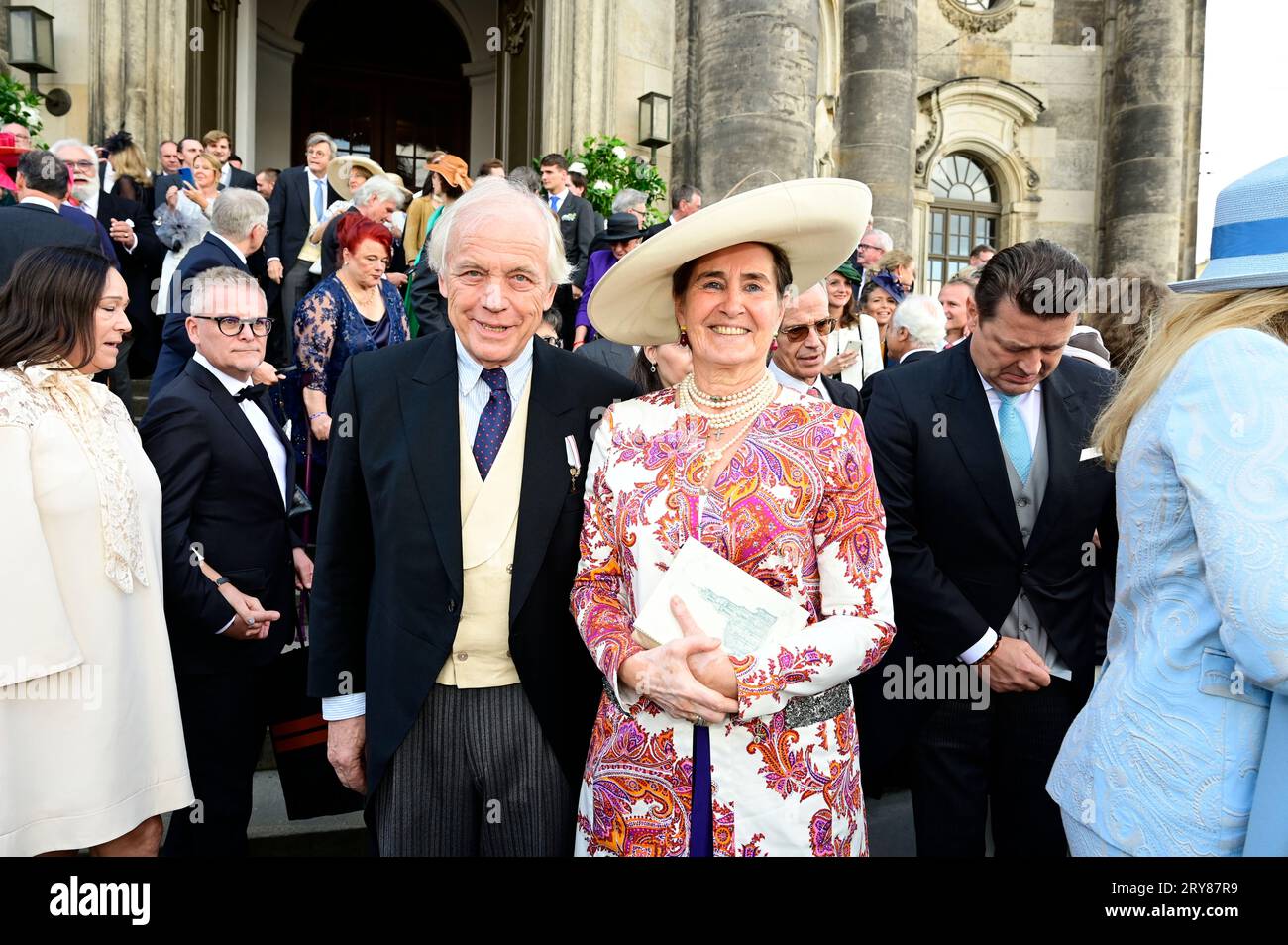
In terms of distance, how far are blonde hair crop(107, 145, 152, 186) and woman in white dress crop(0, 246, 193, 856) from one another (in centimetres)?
605

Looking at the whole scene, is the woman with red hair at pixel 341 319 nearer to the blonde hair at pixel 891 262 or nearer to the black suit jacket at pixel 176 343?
the black suit jacket at pixel 176 343

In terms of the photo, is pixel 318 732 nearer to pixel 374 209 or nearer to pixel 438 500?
pixel 438 500

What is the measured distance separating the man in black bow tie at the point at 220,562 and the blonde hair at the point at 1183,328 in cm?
251

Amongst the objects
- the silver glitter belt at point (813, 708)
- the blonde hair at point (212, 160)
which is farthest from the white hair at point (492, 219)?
the blonde hair at point (212, 160)

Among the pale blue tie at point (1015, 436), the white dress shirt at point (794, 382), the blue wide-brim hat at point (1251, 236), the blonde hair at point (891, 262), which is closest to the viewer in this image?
the blue wide-brim hat at point (1251, 236)

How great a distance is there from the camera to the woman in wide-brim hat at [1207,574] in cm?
148

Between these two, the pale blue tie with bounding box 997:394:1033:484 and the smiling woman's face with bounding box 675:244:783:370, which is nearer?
the smiling woman's face with bounding box 675:244:783:370

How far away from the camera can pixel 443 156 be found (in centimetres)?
707

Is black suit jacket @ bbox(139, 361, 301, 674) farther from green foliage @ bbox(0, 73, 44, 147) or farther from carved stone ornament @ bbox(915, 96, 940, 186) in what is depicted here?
Result: carved stone ornament @ bbox(915, 96, 940, 186)

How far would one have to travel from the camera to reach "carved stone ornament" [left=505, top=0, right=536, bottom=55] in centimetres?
1230

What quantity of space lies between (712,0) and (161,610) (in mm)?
6623

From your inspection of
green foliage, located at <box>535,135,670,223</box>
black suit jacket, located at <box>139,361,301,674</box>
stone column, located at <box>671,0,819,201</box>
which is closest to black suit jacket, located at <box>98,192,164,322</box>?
green foliage, located at <box>535,135,670,223</box>
